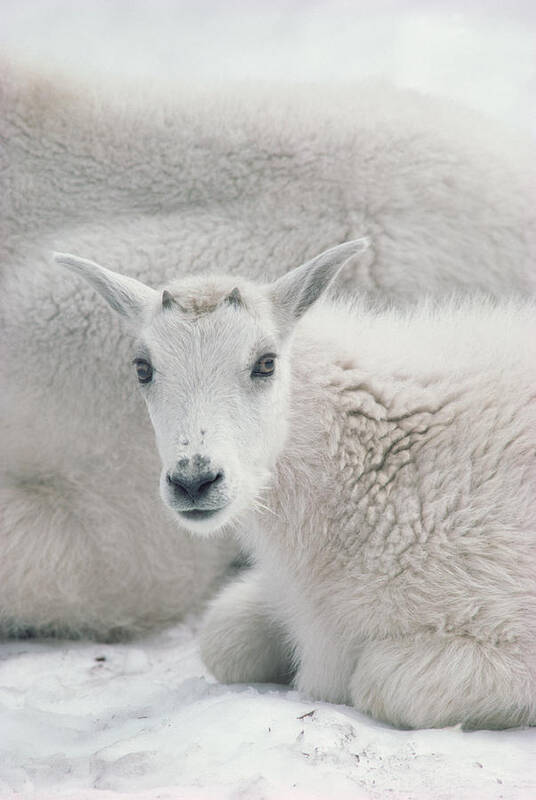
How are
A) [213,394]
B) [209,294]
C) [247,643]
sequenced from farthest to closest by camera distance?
1. [247,643]
2. [209,294]
3. [213,394]

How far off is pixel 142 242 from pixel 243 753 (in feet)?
7.13

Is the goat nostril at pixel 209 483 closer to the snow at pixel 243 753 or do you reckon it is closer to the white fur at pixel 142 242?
the snow at pixel 243 753

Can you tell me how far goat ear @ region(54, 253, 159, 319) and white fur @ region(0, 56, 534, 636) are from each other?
847mm

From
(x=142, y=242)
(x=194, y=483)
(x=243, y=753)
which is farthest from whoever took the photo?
(x=142, y=242)

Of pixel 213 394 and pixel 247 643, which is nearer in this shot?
pixel 213 394

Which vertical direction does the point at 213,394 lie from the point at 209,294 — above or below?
below

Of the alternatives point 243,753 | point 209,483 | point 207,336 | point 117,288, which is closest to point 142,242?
point 117,288

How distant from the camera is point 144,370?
9.43ft

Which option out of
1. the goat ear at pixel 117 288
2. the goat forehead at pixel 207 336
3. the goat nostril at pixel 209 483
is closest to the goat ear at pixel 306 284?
the goat forehead at pixel 207 336

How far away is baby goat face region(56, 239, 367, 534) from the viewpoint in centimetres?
260

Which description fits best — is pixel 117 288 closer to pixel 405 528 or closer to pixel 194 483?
pixel 194 483

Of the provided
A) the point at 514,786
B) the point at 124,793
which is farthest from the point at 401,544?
the point at 124,793

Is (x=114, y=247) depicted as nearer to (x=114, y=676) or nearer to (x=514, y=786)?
(x=114, y=676)

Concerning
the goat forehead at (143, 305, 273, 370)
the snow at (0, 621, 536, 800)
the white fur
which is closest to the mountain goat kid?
the goat forehead at (143, 305, 273, 370)
